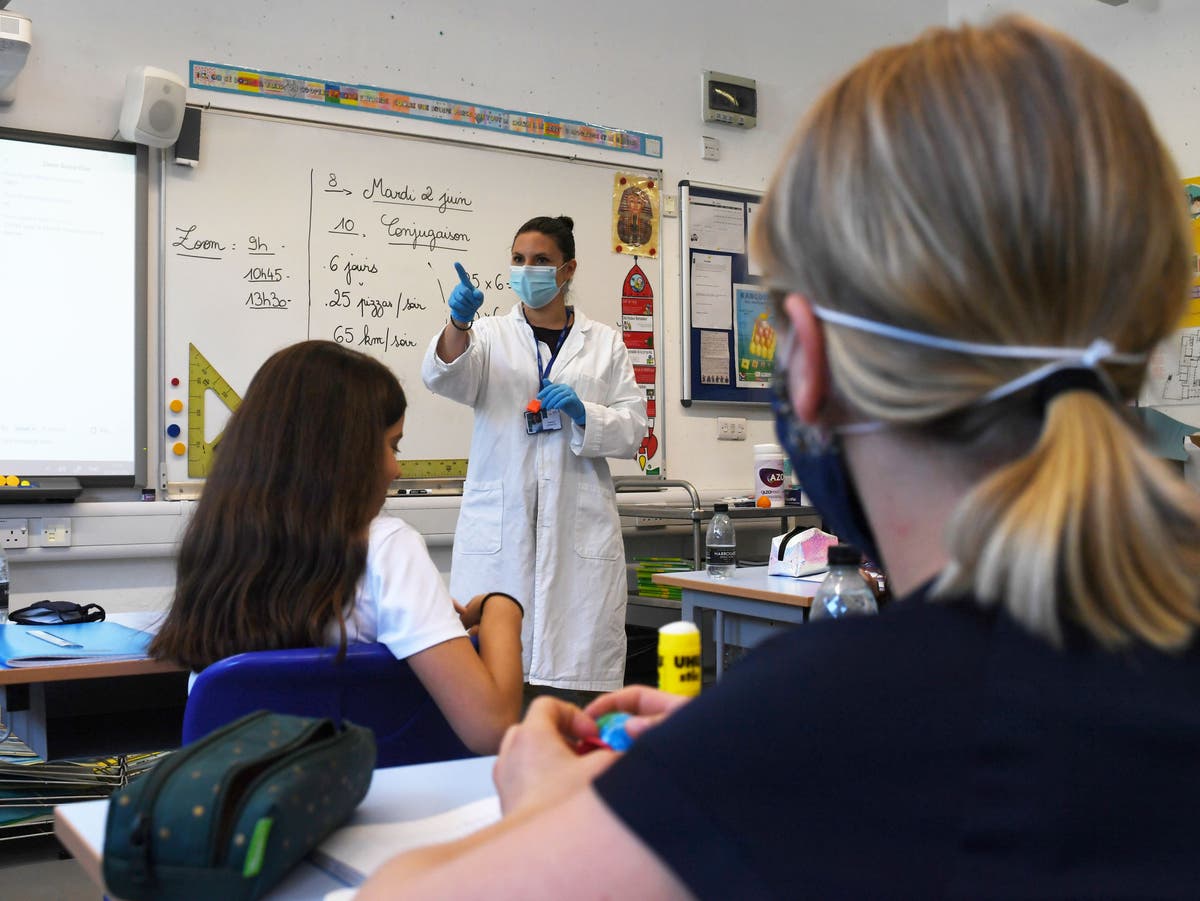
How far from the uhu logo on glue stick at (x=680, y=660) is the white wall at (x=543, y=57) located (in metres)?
2.83

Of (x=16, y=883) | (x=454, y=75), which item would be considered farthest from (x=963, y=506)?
(x=454, y=75)

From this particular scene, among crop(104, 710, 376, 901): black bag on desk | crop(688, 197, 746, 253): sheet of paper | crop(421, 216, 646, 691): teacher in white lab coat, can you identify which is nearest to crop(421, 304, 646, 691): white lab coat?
crop(421, 216, 646, 691): teacher in white lab coat

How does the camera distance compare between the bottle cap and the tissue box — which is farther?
the tissue box

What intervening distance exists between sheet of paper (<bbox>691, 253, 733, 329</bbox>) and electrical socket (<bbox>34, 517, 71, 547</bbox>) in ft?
7.91

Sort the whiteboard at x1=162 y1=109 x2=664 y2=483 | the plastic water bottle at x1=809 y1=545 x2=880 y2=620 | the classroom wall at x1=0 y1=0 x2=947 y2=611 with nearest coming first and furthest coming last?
the plastic water bottle at x1=809 y1=545 x2=880 y2=620
the classroom wall at x1=0 y1=0 x2=947 y2=611
the whiteboard at x1=162 y1=109 x2=664 y2=483

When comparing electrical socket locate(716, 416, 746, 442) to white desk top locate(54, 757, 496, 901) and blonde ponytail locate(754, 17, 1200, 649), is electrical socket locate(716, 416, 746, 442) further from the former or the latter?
blonde ponytail locate(754, 17, 1200, 649)

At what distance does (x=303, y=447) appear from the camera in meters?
1.43

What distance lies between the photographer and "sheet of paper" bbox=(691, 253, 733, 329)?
445 centimetres

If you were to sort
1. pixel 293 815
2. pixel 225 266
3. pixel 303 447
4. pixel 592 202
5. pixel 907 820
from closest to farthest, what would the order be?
pixel 907 820 < pixel 293 815 < pixel 303 447 < pixel 225 266 < pixel 592 202

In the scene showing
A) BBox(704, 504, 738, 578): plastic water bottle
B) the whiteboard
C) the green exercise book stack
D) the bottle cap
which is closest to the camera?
the bottle cap

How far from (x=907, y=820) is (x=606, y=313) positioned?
12.6 ft

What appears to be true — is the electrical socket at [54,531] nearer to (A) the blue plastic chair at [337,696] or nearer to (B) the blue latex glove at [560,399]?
(B) the blue latex glove at [560,399]

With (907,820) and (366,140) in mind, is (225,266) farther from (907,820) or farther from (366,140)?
(907,820)

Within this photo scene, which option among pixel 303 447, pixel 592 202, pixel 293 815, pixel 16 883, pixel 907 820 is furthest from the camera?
pixel 592 202
